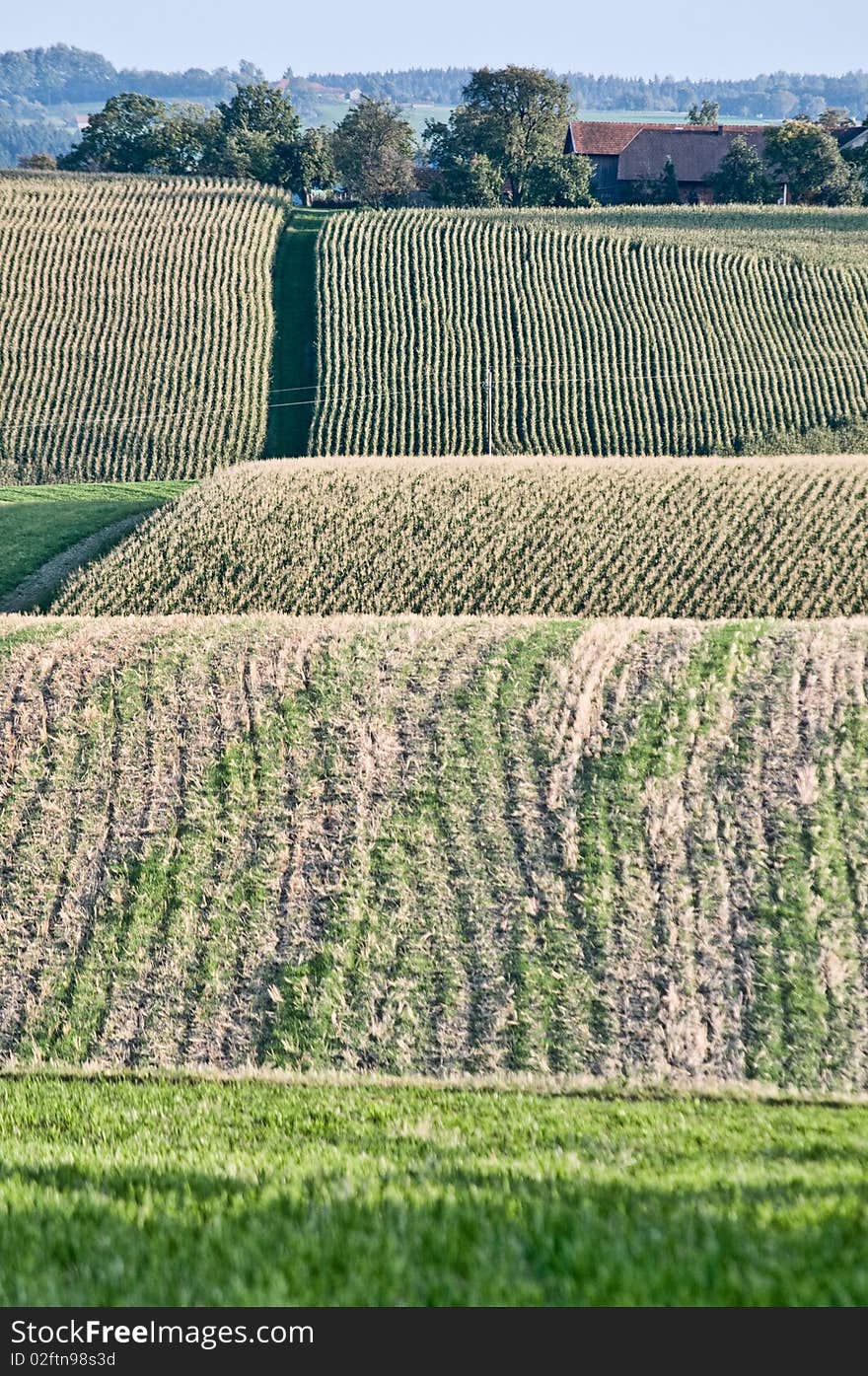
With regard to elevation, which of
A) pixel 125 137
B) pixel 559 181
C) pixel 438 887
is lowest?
pixel 438 887

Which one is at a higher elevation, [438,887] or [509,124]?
[509,124]

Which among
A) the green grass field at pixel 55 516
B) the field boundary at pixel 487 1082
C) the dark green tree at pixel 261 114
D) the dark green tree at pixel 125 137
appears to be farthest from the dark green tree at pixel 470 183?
the field boundary at pixel 487 1082

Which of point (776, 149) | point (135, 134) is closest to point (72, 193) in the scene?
point (135, 134)

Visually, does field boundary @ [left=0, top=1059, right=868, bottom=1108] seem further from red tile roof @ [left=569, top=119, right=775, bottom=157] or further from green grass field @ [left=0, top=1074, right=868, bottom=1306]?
red tile roof @ [left=569, top=119, right=775, bottom=157]

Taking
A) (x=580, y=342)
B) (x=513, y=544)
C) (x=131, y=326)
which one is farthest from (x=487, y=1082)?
(x=131, y=326)

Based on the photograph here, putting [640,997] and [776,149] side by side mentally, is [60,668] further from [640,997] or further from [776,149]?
[776,149]

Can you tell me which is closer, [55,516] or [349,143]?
[55,516]

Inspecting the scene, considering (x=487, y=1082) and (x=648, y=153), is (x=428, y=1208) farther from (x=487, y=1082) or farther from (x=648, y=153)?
(x=648, y=153)

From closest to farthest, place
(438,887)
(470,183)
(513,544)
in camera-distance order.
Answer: (438,887) < (513,544) < (470,183)
